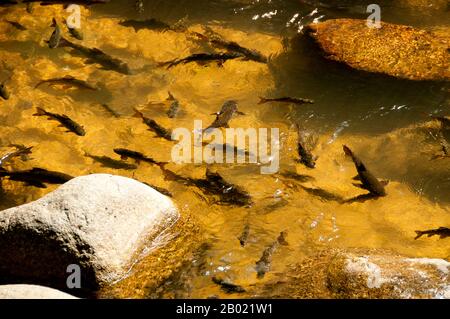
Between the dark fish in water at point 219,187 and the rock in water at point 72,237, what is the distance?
140cm

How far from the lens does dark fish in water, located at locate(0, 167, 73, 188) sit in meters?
6.76

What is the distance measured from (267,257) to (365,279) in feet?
3.73

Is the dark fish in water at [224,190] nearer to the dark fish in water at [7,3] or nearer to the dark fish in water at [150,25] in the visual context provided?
the dark fish in water at [150,25]

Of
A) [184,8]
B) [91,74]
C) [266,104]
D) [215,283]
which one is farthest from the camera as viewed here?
[184,8]

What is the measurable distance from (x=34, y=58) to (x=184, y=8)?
3207mm

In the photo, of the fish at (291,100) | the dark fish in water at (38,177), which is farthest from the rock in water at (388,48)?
the dark fish in water at (38,177)

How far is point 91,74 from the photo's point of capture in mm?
9125

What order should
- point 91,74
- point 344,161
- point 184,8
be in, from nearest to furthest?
1. point 344,161
2. point 91,74
3. point 184,8

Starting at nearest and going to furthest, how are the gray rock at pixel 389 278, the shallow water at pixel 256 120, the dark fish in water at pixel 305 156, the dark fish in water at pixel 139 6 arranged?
the gray rock at pixel 389 278
the shallow water at pixel 256 120
the dark fish in water at pixel 305 156
the dark fish in water at pixel 139 6

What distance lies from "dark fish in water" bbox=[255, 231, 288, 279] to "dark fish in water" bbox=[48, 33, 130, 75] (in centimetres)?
441

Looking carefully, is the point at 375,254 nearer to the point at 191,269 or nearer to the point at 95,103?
the point at 191,269

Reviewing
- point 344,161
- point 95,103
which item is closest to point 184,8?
point 95,103

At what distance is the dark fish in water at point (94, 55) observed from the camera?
9008 millimetres
